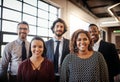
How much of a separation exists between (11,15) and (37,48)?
5.69 feet

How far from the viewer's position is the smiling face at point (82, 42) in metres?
2.00

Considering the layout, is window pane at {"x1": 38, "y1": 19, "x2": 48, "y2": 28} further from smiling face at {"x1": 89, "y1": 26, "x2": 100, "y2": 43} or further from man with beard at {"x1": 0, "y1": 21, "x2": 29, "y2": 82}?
man with beard at {"x1": 0, "y1": 21, "x2": 29, "y2": 82}

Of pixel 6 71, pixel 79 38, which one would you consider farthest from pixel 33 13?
pixel 79 38

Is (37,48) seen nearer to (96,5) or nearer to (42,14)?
(42,14)

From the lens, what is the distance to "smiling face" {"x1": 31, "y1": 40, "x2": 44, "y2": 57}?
2001 millimetres

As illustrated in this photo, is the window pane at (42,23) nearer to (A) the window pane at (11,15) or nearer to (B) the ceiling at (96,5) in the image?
(A) the window pane at (11,15)

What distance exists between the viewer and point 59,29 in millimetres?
2742

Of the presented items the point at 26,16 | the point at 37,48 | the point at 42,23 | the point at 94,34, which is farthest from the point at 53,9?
the point at 37,48

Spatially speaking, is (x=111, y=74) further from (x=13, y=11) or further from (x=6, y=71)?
→ (x=13, y=11)

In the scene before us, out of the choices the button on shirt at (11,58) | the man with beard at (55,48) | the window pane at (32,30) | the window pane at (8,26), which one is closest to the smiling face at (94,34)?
the man with beard at (55,48)

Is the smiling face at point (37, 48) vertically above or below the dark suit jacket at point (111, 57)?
above

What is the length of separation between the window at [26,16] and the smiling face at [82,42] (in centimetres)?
170

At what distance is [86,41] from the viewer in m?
2.02

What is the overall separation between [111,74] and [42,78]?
4.33 ft
